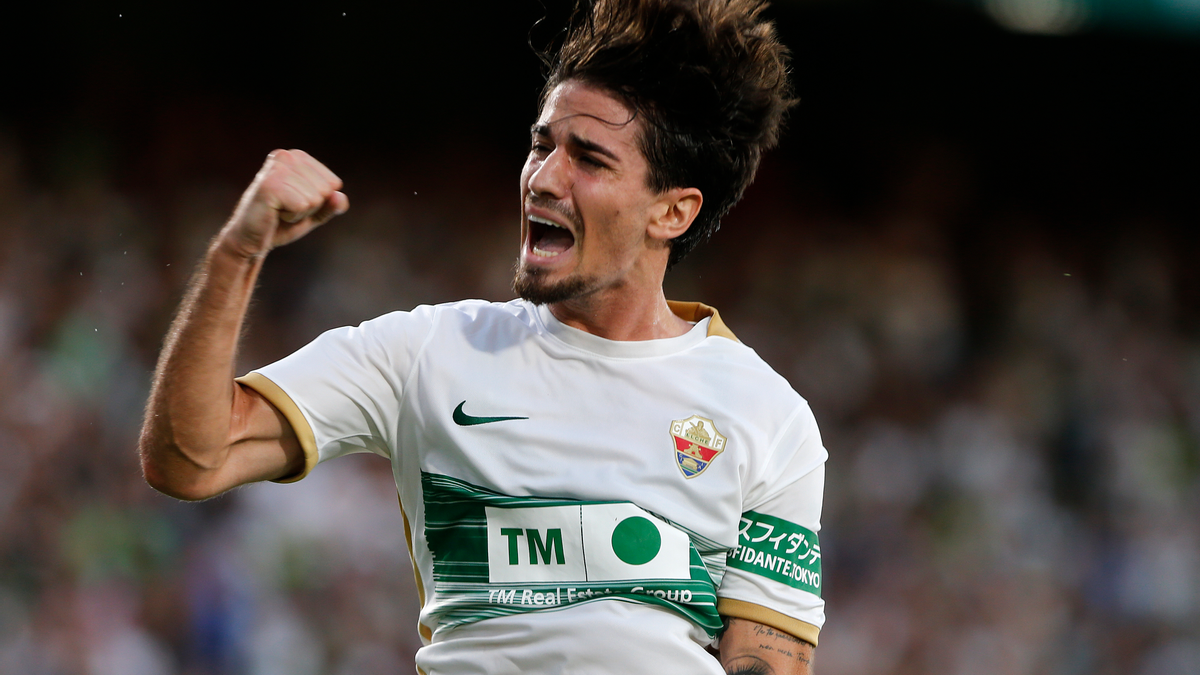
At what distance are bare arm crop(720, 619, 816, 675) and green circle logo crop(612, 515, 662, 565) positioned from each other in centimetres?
33

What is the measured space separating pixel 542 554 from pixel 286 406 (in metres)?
0.63

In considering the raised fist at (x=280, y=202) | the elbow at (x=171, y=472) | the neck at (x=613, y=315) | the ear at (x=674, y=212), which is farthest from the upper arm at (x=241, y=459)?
the ear at (x=674, y=212)

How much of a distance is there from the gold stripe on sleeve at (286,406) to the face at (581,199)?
22.7 inches

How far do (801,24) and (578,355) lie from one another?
279 inches

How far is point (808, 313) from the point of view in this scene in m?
8.85

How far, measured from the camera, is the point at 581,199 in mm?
2688

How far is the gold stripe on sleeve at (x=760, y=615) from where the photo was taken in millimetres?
2688

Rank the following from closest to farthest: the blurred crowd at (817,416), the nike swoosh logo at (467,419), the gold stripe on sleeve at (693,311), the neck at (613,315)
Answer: the nike swoosh logo at (467,419) < the neck at (613,315) < the gold stripe on sleeve at (693,311) < the blurred crowd at (817,416)

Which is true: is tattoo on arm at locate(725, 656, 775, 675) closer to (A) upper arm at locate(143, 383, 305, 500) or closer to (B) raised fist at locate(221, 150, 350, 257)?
(A) upper arm at locate(143, 383, 305, 500)

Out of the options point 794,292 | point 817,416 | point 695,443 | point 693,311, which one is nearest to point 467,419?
point 695,443

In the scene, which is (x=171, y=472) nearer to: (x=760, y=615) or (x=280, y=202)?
(x=280, y=202)

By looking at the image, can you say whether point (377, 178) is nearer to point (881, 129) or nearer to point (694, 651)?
point (881, 129)

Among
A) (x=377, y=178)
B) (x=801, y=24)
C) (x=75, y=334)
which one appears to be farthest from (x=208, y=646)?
(x=801, y=24)

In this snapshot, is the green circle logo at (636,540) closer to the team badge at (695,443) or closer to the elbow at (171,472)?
the team badge at (695,443)
